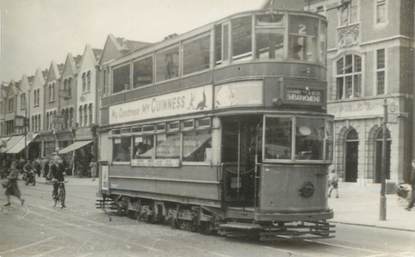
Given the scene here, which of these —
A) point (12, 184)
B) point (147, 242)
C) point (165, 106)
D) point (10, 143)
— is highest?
point (165, 106)

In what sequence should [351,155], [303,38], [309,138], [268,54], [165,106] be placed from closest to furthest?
[309,138] → [268,54] → [303,38] → [165,106] → [351,155]

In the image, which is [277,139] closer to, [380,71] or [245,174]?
[245,174]

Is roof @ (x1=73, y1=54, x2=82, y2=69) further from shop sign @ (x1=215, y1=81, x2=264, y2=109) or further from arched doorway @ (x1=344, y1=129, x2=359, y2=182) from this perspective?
shop sign @ (x1=215, y1=81, x2=264, y2=109)

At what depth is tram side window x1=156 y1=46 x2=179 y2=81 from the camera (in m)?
14.9

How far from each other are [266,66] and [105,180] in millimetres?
7800

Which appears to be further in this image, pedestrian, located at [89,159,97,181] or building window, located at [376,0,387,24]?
pedestrian, located at [89,159,97,181]

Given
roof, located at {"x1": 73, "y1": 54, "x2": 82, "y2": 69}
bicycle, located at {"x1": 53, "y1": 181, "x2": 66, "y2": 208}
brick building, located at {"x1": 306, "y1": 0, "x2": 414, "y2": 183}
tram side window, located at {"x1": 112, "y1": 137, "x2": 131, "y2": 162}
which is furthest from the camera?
roof, located at {"x1": 73, "y1": 54, "x2": 82, "y2": 69}

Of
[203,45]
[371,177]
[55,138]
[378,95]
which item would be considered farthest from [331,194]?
[55,138]

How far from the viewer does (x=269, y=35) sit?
12.4 meters

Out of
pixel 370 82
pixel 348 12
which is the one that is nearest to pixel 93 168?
pixel 348 12

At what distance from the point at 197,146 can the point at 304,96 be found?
8.83 feet

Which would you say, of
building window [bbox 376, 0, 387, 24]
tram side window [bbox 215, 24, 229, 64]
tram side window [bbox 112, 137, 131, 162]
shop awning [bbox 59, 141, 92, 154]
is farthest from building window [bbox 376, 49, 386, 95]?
shop awning [bbox 59, 141, 92, 154]

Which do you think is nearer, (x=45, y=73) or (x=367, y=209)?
(x=367, y=209)

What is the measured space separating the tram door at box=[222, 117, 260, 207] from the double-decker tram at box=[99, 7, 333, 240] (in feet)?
0.07
